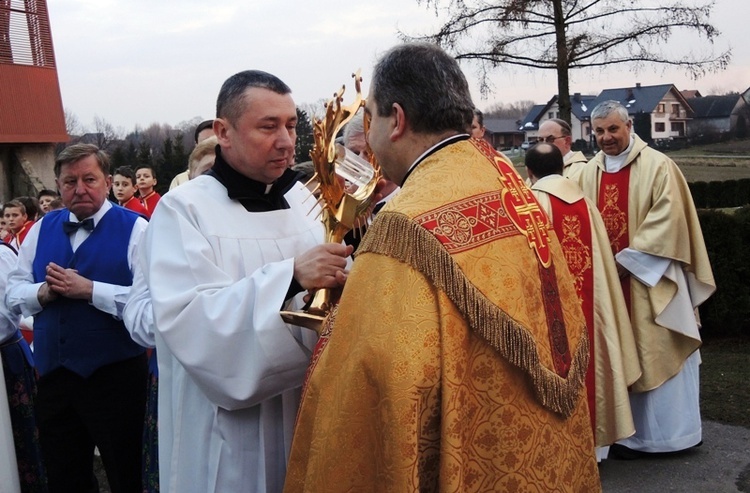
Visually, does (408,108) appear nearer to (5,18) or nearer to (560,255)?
(560,255)

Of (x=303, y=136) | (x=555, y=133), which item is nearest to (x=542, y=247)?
(x=555, y=133)

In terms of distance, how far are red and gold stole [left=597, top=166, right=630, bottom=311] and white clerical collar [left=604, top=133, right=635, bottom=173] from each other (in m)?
0.03

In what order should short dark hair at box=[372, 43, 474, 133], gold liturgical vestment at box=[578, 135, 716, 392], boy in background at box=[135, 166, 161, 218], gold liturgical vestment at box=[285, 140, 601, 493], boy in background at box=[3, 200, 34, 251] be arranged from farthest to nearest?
boy in background at box=[135, 166, 161, 218]
boy in background at box=[3, 200, 34, 251]
gold liturgical vestment at box=[578, 135, 716, 392]
short dark hair at box=[372, 43, 474, 133]
gold liturgical vestment at box=[285, 140, 601, 493]

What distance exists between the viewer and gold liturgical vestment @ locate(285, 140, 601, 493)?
1.90 meters

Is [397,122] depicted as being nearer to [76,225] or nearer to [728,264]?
[76,225]

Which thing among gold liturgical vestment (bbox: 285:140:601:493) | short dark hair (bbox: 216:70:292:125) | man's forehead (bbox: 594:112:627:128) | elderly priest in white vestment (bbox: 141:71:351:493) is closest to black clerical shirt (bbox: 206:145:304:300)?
elderly priest in white vestment (bbox: 141:71:351:493)

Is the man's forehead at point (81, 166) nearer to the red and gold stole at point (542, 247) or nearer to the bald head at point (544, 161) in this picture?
the red and gold stole at point (542, 247)

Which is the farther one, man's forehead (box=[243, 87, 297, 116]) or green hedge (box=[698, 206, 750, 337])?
green hedge (box=[698, 206, 750, 337])

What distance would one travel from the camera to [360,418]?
1953mm

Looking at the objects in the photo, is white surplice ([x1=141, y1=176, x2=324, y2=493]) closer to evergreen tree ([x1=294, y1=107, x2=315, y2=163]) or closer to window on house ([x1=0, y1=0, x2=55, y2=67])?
evergreen tree ([x1=294, y1=107, x2=315, y2=163])

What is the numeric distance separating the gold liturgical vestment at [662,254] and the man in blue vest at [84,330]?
3.46 m

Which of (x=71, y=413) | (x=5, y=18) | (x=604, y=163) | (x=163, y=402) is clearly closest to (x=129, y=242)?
(x=71, y=413)

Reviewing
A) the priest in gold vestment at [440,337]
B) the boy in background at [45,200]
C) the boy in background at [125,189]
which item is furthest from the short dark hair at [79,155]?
the boy in background at [45,200]

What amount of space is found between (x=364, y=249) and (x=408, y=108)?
1.29ft
